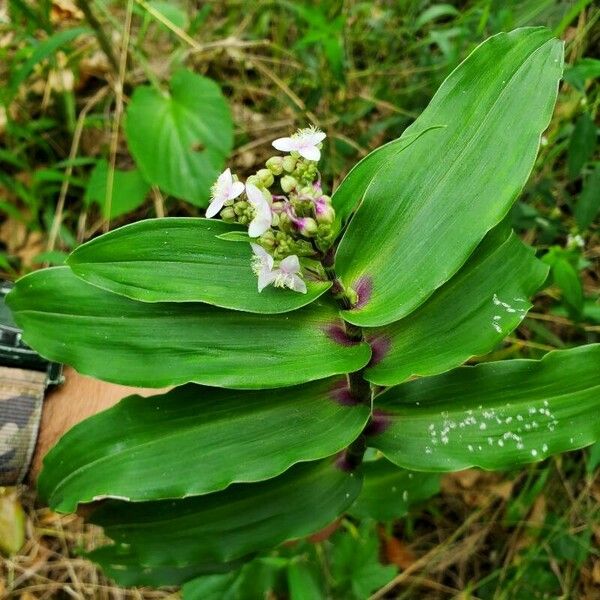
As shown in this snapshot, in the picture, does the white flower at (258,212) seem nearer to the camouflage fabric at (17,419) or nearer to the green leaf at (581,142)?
the camouflage fabric at (17,419)

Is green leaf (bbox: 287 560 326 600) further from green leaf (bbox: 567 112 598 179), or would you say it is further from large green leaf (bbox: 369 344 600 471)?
green leaf (bbox: 567 112 598 179)

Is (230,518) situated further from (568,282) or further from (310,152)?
(568,282)

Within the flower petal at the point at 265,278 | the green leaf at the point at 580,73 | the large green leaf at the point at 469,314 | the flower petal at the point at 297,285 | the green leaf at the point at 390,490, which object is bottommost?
the green leaf at the point at 390,490

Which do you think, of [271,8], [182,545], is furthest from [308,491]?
[271,8]

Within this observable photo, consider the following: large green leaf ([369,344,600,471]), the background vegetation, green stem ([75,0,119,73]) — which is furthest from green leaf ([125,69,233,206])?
large green leaf ([369,344,600,471])

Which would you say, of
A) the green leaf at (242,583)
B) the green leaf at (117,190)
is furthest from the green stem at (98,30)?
the green leaf at (242,583)
